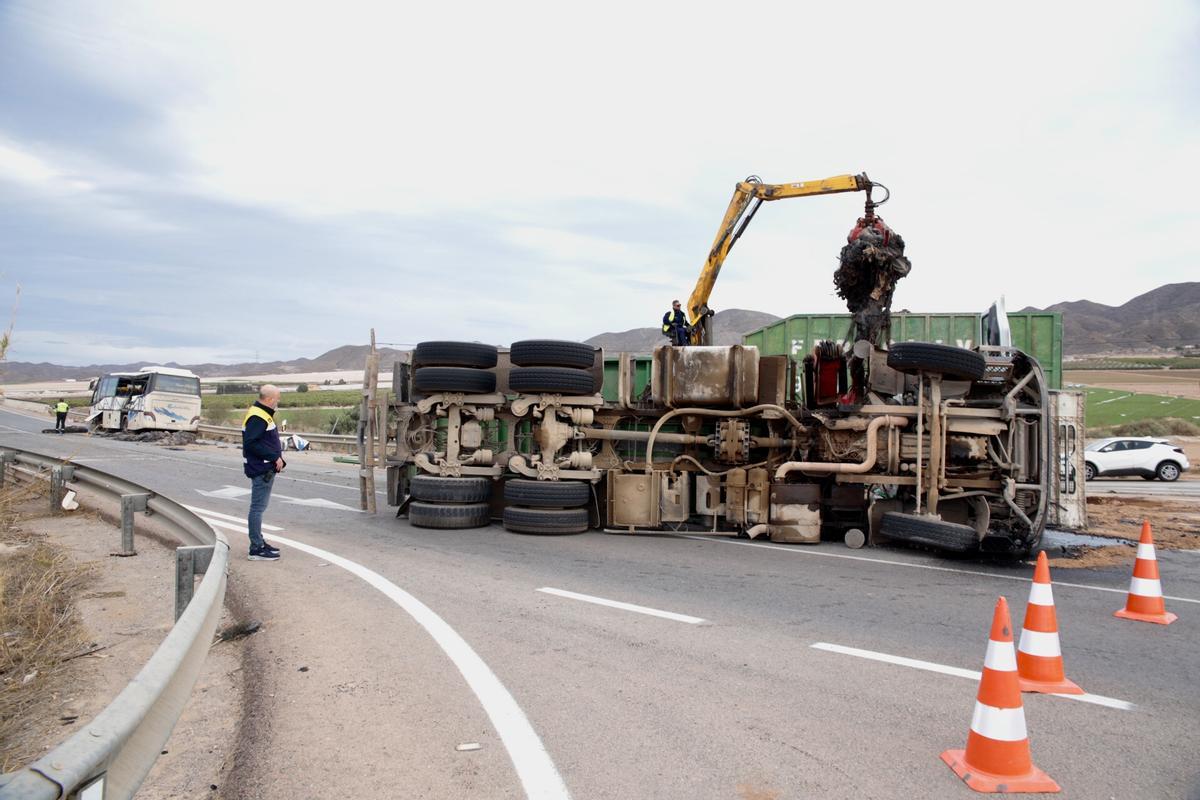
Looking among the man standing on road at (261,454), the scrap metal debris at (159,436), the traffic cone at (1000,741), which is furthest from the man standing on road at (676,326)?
the scrap metal debris at (159,436)

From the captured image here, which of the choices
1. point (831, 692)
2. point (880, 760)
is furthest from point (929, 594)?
point (880, 760)

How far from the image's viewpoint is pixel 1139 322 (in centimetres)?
15925

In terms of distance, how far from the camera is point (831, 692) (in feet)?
14.4

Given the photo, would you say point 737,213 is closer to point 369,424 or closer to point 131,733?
point 369,424

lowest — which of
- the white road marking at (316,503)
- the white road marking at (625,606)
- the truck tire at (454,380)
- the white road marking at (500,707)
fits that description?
the white road marking at (500,707)

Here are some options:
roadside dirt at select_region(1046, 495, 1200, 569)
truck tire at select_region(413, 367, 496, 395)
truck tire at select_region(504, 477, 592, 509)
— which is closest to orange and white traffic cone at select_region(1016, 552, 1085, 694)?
roadside dirt at select_region(1046, 495, 1200, 569)

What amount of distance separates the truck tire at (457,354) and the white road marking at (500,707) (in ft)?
14.3

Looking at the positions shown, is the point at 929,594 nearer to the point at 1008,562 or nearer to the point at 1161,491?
the point at 1008,562

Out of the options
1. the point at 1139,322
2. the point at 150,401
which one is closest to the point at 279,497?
the point at 150,401

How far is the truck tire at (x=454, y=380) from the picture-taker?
416 inches

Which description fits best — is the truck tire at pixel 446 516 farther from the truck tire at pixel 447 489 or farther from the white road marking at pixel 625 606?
the white road marking at pixel 625 606

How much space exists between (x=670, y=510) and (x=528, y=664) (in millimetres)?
5826

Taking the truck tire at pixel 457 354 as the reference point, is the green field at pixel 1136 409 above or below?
above

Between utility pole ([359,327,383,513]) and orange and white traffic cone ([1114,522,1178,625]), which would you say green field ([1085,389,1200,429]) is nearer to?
orange and white traffic cone ([1114,522,1178,625])
